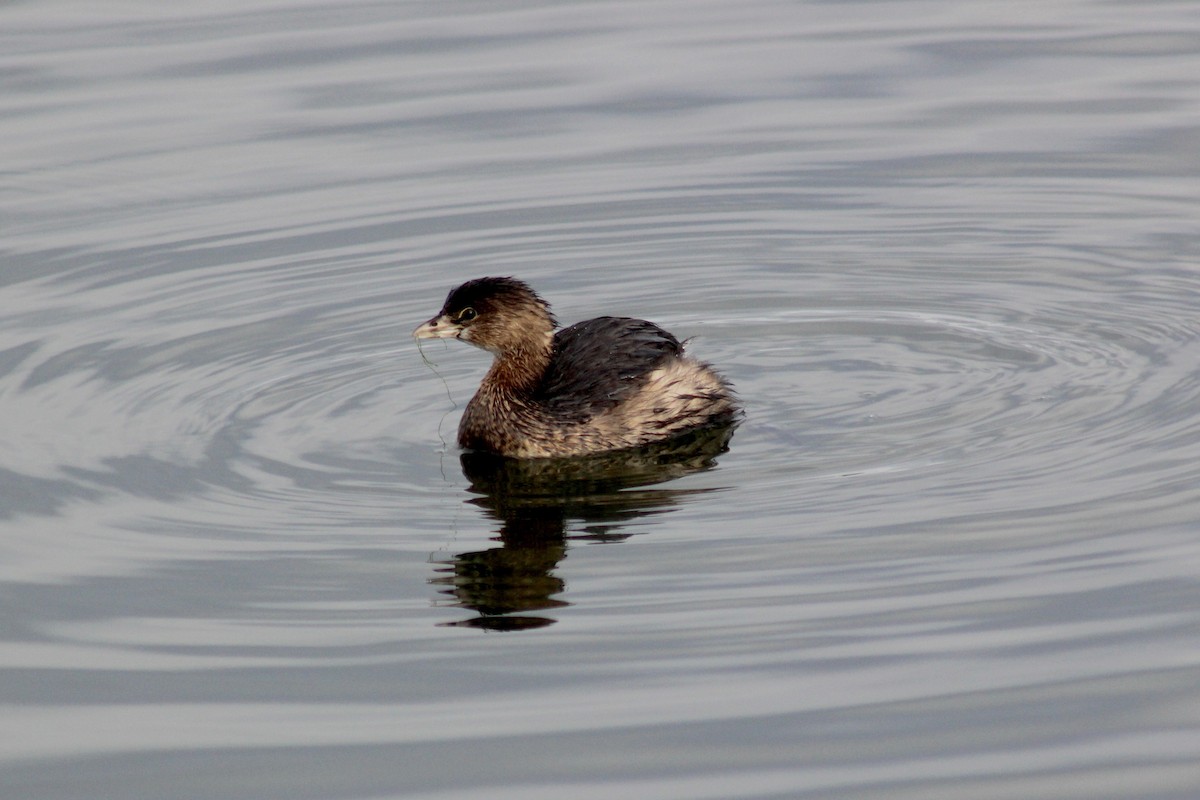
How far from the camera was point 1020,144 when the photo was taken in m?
13.9

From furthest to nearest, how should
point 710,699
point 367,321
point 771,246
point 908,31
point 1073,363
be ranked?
point 908,31 < point 771,246 < point 367,321 < point 1073,363 < point 710,699

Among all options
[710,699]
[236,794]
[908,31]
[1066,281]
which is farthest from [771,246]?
[236,794]

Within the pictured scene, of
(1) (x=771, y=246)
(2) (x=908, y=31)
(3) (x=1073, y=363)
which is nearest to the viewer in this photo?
(3) (x=1073, y=363)

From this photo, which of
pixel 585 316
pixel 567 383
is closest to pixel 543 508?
pixel 567 383

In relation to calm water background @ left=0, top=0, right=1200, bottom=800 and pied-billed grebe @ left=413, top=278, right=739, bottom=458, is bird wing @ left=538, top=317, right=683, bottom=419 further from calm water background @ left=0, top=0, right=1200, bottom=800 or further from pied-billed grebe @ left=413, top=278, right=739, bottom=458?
calm water background @ left=0, top=0, right=1200, bottom=800

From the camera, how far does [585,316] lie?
1144 cm

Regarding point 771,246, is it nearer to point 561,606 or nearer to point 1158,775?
point 561,606

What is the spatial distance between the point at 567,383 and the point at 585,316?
1.74m

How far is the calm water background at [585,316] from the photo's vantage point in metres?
6.21

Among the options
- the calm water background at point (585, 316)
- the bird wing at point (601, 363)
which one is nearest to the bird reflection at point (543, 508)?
the calm water background at point (585, 316)

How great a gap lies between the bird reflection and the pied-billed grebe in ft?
0.30

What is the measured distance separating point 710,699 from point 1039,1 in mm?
12567

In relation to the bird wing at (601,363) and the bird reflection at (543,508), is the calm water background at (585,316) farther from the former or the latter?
the bird wing at (601,363)

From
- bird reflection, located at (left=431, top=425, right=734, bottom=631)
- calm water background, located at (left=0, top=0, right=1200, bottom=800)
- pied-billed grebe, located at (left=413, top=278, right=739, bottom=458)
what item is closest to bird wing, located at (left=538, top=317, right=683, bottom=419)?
pied-billed grebe, located at (left=413, top=278, right=739, bottom=458)
